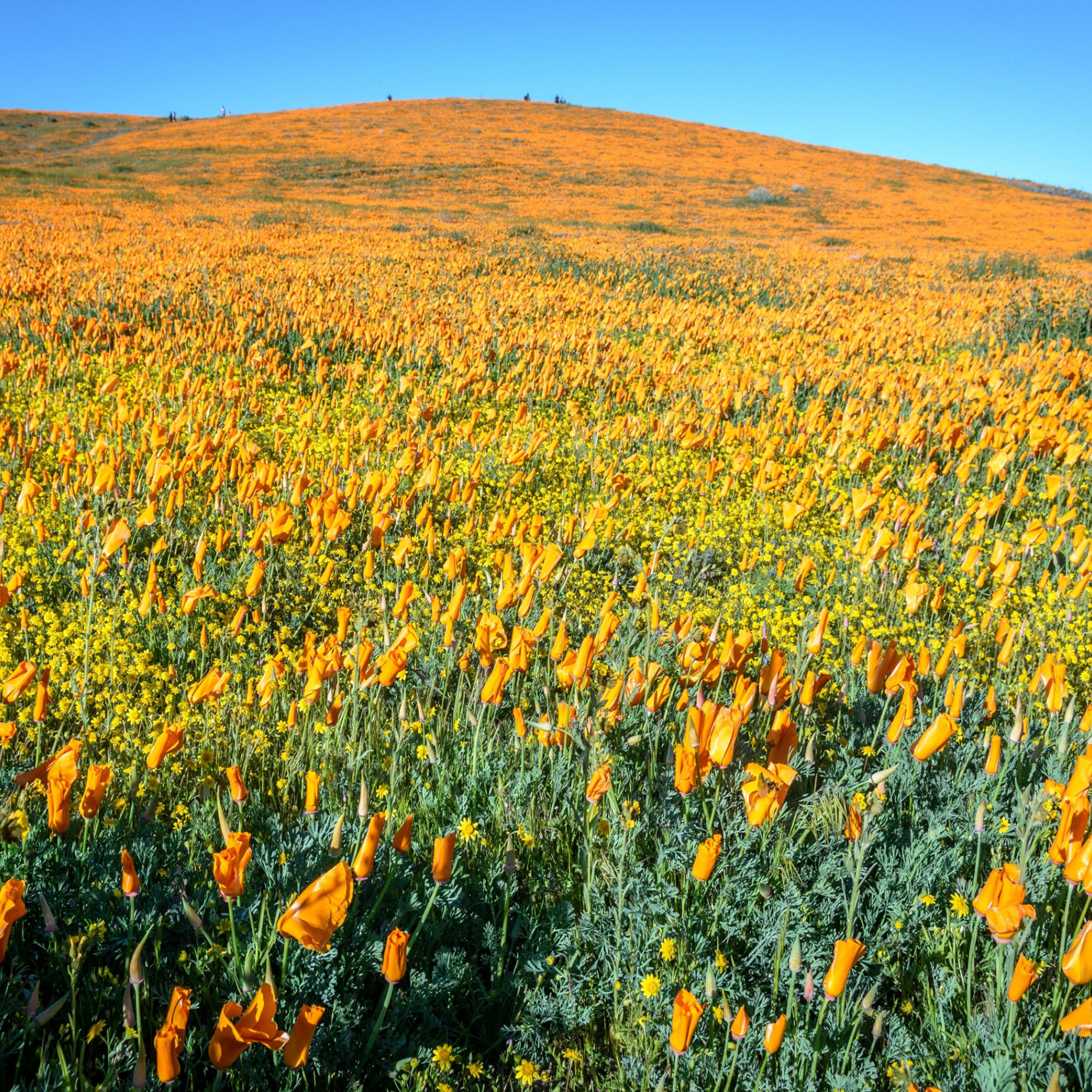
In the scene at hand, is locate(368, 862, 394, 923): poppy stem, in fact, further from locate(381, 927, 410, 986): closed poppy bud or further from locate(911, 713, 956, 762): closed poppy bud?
locate(911, 713, 956, 762): closed poppy bud

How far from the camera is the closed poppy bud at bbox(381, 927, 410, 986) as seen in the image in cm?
120

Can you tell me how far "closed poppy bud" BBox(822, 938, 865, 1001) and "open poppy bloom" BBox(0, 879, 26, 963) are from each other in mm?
1285

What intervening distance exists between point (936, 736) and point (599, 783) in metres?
0.80

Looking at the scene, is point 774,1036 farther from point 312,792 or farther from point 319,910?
point 312,792

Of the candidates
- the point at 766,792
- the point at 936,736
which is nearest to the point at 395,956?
the point at 766,792

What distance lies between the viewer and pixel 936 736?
1.70 m

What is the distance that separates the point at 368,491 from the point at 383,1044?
7.93 feet

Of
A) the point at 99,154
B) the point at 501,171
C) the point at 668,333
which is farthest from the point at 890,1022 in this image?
the point at 99,154

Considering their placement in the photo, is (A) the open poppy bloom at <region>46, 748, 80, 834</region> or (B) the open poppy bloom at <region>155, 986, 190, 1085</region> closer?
(B) the open poppy bloom at <region>155, 986, 190, 1085</region>

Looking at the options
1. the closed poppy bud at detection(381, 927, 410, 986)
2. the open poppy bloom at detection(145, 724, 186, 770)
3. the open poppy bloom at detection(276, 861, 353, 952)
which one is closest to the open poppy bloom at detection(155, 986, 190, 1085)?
the open poppy bloom at detection(276, 861, 353, 952)

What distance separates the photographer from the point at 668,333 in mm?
8922

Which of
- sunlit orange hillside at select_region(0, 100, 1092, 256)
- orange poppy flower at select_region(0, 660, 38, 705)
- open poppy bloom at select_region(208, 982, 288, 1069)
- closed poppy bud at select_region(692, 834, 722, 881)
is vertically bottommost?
open poppy bloom at select_region(208, 982, 288, 1069)

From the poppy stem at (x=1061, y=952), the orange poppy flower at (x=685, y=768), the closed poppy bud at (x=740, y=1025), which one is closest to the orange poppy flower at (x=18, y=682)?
the orange poppy flower at (x=685, y=768)

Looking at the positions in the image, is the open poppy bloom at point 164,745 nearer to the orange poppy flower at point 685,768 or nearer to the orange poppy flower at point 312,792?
the orange poppy flower at point 312,792
